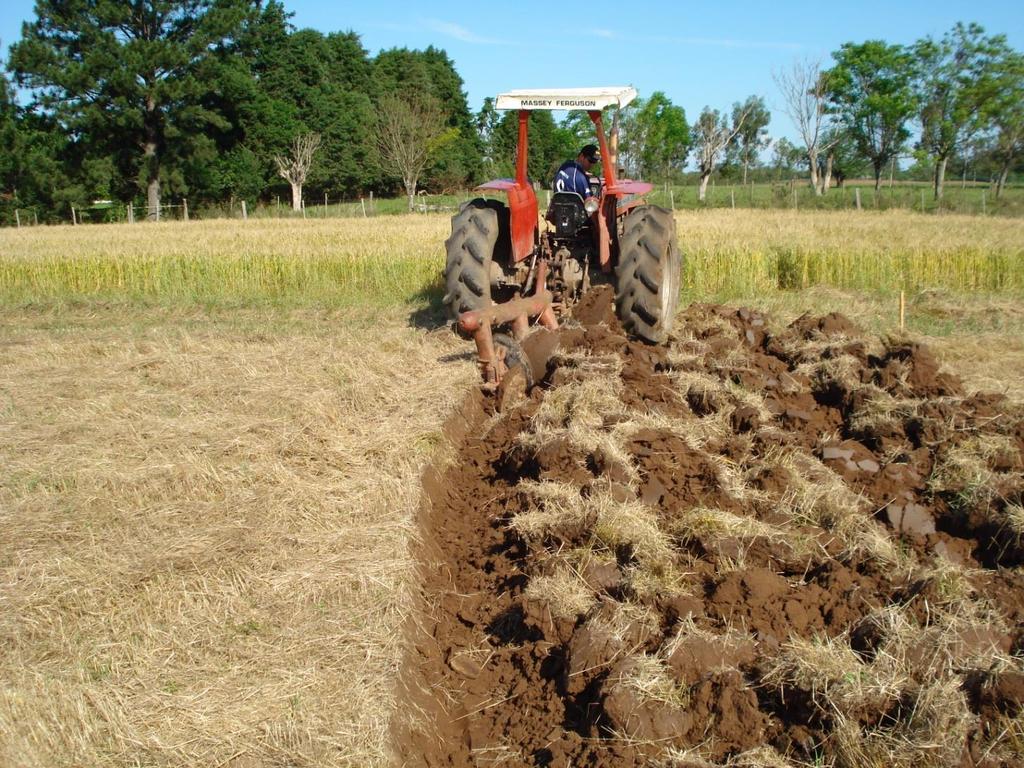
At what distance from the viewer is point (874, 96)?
38.2 meters

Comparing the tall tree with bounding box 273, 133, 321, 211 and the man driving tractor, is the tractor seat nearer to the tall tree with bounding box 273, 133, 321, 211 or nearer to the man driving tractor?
the man driving tractor

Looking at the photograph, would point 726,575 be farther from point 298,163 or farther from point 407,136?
point 298,163

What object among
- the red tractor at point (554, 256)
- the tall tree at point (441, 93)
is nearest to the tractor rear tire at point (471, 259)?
the red tractor at point (554, 256)

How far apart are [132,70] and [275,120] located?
720 centimetres

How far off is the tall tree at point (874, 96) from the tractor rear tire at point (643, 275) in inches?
1422

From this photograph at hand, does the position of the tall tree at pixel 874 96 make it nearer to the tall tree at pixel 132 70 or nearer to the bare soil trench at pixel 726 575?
the tall tree at pixel 132 70

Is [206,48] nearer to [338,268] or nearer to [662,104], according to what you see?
[662,104]

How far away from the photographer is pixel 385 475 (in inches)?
184

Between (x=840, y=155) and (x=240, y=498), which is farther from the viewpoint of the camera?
(x=840, y=155)

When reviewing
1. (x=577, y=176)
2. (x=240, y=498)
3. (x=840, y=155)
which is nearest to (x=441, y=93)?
(x=840, y=155)

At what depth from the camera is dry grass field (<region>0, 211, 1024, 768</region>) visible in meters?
2.88

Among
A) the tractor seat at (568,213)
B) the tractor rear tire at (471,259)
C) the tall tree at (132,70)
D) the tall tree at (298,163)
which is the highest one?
the tall tree at (132,70)

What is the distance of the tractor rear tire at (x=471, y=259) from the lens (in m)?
6.81

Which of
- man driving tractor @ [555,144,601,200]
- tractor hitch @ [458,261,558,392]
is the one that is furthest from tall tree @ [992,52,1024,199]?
tractor hitch @ [458,261,558,392]
